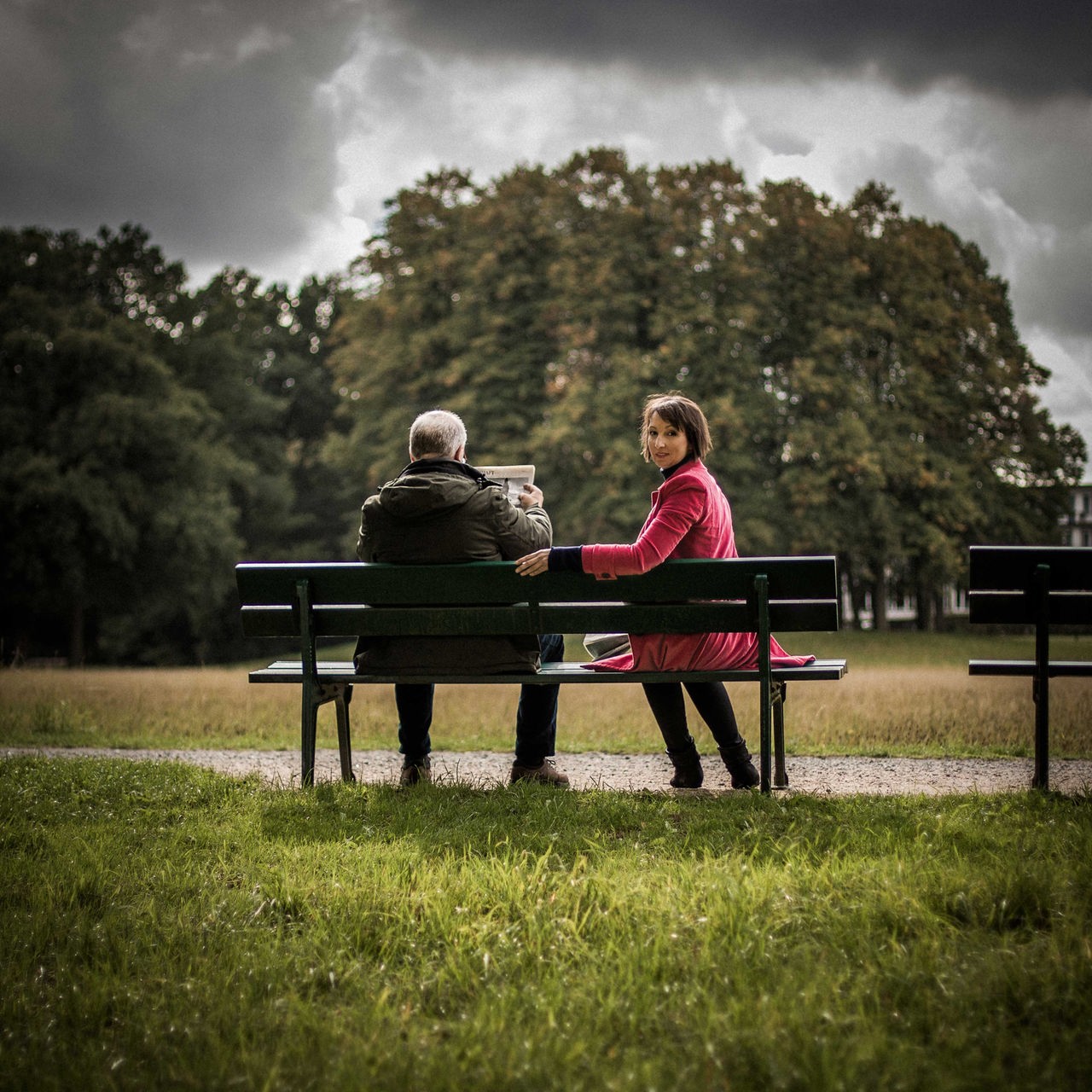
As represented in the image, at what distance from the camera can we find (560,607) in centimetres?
500

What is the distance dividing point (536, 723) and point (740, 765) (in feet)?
3.10

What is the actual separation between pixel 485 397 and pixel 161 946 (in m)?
24.6

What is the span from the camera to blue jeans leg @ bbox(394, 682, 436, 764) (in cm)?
553

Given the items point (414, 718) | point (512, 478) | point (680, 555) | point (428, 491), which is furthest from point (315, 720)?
point (680, 555)

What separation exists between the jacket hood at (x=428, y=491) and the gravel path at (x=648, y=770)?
127 centimetres

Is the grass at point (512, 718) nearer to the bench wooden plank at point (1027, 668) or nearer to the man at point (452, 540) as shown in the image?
the bench wooden plank at point (1027, 668)

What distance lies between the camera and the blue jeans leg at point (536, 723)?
5289 millimetres

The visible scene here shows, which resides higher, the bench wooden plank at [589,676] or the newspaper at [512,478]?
the newspaper at [512,478]

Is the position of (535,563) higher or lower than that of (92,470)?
lower

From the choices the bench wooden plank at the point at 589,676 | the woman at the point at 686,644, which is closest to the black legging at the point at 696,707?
the woman at the point at 686,644

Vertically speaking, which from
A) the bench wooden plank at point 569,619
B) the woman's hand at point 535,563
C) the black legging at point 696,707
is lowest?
the black legging at point 696,707

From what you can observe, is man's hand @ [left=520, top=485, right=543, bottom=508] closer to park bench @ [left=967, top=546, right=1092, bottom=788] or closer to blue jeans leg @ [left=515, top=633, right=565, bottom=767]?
blue jeans leg @ [left=515, top=633, right=565, bottom=767]

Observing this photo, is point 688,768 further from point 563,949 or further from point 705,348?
point 705,348

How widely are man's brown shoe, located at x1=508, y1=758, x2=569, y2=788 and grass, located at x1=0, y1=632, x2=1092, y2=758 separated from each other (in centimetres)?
168
